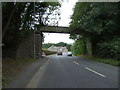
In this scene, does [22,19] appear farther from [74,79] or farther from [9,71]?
[74,79]

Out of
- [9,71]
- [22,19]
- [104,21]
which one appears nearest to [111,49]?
[104,21]

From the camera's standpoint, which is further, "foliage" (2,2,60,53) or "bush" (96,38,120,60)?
"bush" (96,38,120,60)

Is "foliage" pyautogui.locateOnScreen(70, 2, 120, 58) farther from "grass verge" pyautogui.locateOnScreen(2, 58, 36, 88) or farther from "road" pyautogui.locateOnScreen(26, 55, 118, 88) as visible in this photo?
"road" pyautogui.locateOnScreen(26, 55, 118, 88)

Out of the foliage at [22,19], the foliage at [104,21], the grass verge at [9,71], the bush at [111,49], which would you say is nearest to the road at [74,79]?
the grass verge at [9,71]

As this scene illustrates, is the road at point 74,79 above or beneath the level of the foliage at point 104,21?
beneath

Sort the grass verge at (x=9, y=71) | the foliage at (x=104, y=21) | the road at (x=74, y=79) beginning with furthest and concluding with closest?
the foliage at (x=104, y=21) < the grass verge at (x=9, y=71) < the road at (x=74, y=79)

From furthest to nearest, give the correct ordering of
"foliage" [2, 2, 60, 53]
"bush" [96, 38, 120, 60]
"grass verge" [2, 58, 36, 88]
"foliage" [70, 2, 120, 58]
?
1. "foliage" [70, 2, 120, 58]
2. "bush" [96, 38, 120, 60]
3. "foliage" [2, 2, 60, 53]
4. "grass verge" [2, 58, 36, 88]

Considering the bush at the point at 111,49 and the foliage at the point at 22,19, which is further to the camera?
the bush at the point at 111,49

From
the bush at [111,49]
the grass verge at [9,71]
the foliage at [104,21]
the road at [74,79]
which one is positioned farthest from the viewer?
the foliage at [104,21]

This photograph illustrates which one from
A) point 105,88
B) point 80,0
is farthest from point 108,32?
point 105,88

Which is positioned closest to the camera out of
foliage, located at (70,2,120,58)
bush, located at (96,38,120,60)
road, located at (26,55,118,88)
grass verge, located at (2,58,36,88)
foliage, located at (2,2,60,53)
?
road, located at (26,55,118,88)

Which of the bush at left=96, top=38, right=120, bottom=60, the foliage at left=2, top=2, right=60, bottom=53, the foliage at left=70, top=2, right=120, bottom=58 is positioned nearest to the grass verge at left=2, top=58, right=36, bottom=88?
the foliage at left=2, top=2, right=60, bottom=53

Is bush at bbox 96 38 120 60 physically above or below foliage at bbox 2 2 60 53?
below

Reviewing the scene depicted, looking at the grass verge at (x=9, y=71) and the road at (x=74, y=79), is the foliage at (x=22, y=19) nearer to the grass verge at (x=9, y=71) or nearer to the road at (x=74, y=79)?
the grass verge at (x=9, y=71)
